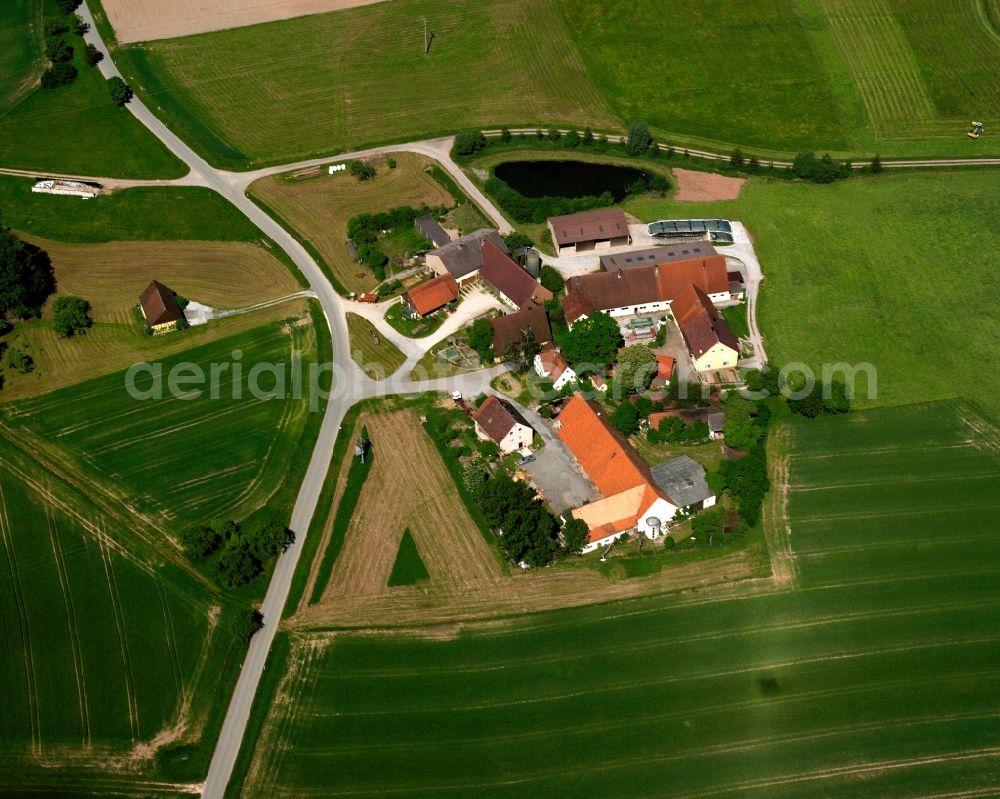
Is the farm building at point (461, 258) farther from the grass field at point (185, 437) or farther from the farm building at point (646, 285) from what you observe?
the grass field at point (185, 437)

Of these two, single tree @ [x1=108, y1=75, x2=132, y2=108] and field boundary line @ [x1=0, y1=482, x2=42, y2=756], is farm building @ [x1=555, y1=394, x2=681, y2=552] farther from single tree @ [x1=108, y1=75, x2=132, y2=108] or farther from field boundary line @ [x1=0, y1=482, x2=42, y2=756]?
single tree @ [x1=108, y1=75, x2=132, y2=108]

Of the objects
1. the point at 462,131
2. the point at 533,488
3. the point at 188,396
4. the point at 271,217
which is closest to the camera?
the point at 533,488

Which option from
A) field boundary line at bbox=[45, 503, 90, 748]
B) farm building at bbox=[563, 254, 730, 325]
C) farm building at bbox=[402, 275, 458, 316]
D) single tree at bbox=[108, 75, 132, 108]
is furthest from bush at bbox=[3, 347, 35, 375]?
farm building at bbox=[563, 254, 730, 325]

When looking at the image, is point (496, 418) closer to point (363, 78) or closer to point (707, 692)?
point (707, 692)

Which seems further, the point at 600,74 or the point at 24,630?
the point at 600,74

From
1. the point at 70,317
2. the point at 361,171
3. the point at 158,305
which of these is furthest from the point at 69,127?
the point at 158,305

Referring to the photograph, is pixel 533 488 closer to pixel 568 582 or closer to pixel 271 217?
pixel 568 582

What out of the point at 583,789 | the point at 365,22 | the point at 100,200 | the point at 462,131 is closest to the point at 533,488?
the point at 583,789
